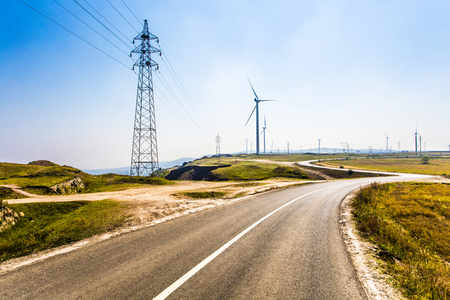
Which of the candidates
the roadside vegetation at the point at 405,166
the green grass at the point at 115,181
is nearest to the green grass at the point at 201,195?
the green grass at the point at 115,181

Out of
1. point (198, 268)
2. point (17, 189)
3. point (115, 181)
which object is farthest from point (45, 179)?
point (198, 268)

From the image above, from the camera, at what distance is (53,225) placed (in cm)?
877

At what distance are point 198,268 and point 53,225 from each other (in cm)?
757

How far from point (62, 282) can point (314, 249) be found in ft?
24.2

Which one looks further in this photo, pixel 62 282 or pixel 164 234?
pixel 164 234

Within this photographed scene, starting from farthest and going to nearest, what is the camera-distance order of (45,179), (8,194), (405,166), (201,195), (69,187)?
(405,166), (69,187), (45,179), (201,195), (8,194)

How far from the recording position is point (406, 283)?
500 centimetres

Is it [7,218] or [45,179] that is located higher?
[45,179]

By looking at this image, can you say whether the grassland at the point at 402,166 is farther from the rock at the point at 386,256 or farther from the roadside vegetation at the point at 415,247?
the rock at the point at 386,256

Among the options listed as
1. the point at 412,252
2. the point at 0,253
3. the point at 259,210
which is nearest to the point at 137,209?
the point at 0,253

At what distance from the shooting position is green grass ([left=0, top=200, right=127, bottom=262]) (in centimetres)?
691

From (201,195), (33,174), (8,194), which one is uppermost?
(33,174)

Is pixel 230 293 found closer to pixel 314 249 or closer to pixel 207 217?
pixel 314 249

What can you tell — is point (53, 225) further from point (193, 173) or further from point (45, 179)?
point (193, 173)
